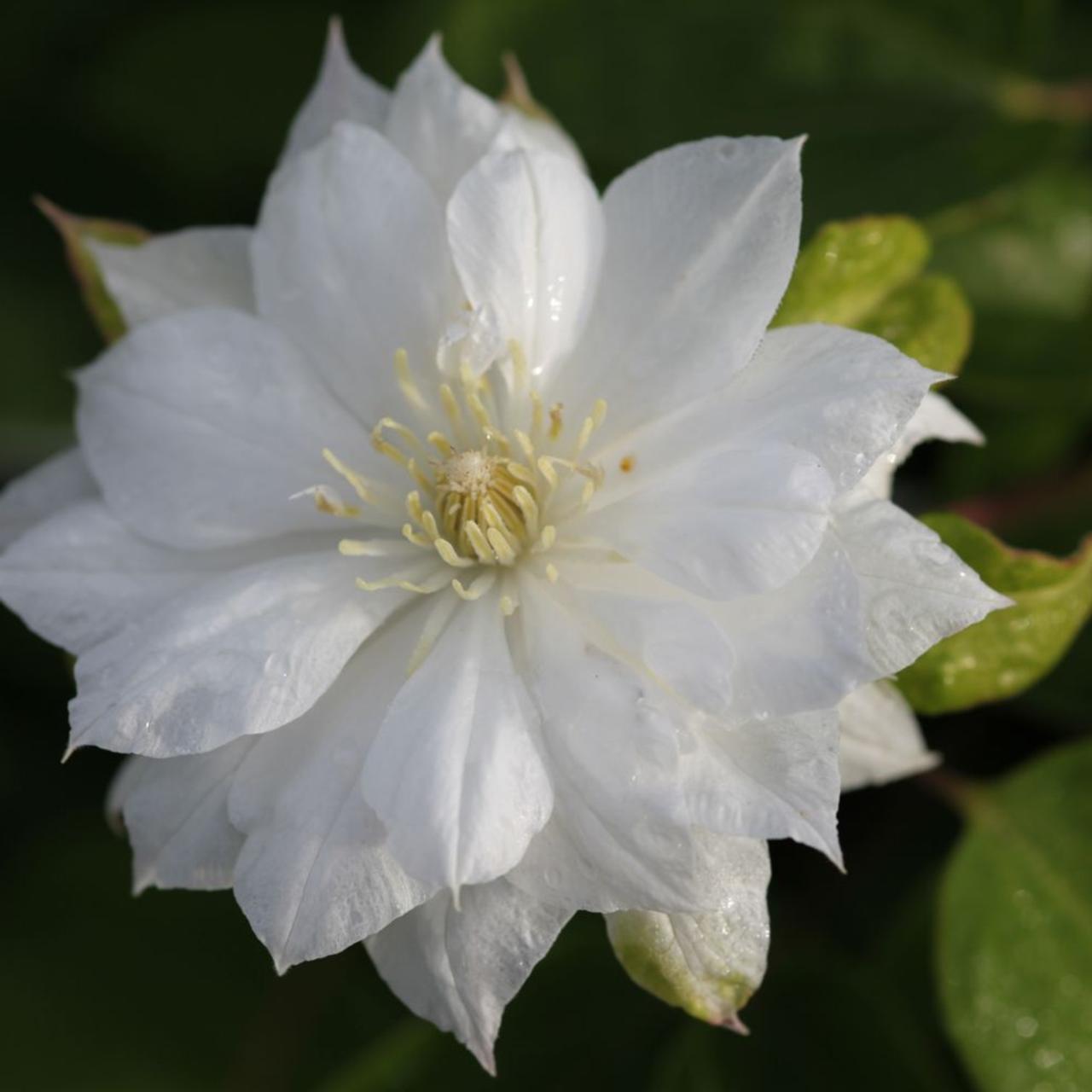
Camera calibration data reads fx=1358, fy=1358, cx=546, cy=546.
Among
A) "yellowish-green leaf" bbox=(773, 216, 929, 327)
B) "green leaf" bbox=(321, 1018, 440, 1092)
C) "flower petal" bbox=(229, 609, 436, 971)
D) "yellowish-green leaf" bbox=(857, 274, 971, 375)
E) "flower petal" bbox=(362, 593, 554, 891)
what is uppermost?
"yellowish-green leaf" bbox=(773, 216, 929, 327)

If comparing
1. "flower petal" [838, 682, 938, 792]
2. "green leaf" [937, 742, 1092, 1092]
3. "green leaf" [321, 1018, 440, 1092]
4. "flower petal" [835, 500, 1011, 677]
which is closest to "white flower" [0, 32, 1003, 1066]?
"flower petal" [835, 500, 1011, 677]

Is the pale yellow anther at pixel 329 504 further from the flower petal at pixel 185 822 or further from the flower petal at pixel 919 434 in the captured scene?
the flower petal at pixel 919 434

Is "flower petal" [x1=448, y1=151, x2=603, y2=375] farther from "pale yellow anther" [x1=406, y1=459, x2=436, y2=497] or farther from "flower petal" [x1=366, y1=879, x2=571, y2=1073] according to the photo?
"flower petal" [x1=366, y1=879, x2=571, y2=1073]

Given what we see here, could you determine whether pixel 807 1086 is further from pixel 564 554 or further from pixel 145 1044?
pixel 145 1044

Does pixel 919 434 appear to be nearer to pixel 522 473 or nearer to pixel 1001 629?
pixel 1001 629

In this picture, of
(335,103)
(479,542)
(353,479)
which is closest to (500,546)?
(479,542)

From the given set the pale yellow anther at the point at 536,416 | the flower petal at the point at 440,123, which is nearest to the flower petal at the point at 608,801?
the pale yellow anther at the point at 536,416

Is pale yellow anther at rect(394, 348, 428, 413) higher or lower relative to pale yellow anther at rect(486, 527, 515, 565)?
higher

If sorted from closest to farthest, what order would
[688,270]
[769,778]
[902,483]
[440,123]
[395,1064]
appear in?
[769,778] → [688,270] → [440,123] → [395,1064] → [902,483]
